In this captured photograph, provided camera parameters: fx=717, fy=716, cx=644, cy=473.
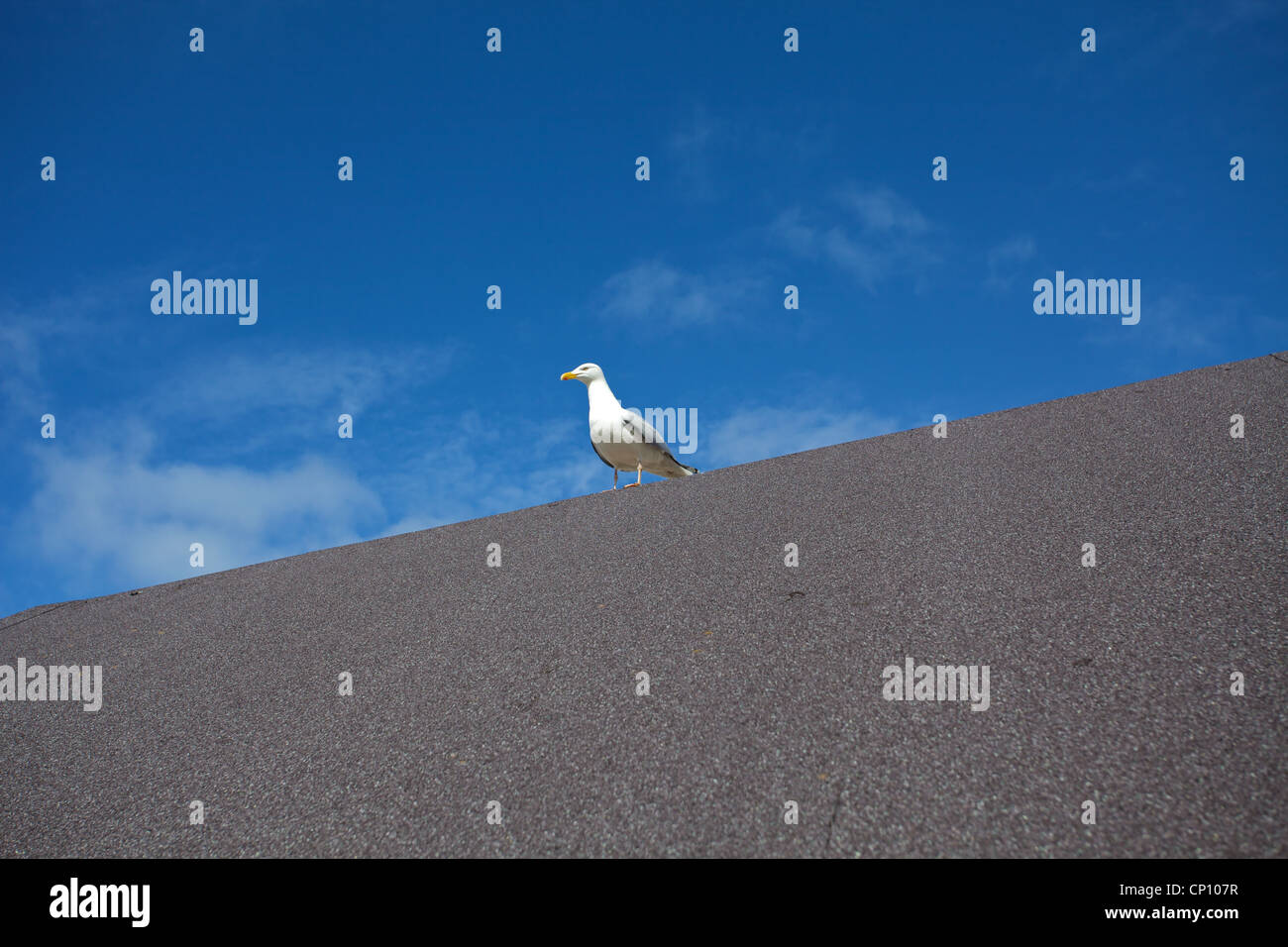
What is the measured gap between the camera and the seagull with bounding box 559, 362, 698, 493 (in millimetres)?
5770

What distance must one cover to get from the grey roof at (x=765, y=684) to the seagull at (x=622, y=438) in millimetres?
1466

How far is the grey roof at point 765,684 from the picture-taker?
1643 mm

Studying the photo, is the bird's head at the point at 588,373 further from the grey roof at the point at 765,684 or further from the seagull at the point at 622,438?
the grey roof at the point at 765,684

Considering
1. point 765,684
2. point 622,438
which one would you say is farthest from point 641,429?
point 765,684

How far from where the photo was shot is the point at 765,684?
221 cm

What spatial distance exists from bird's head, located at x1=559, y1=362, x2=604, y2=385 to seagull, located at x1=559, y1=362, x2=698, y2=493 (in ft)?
0.22

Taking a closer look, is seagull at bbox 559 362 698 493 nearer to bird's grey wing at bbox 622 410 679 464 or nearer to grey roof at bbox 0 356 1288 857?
bird's grey wing at bbox 622 410 679 464

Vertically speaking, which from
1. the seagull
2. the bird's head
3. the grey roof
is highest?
the bird's head

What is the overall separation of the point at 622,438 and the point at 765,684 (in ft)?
12.2

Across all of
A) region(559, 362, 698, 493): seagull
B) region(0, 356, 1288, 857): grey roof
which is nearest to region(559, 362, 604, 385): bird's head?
region(559, 362, 698, 493): seagull

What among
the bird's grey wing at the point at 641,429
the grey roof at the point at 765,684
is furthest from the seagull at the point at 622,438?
the grey roof at the point at 765,684

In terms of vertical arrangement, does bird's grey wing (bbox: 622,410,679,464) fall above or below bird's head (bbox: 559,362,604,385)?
below

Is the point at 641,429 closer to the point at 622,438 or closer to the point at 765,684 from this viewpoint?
the point at 622,438
